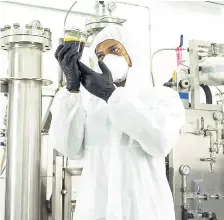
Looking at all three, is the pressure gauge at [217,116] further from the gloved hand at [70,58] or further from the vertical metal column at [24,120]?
the gloved hand at [70,58]

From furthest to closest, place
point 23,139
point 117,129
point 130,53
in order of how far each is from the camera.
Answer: point 23,139
point 130,53
point 117,129

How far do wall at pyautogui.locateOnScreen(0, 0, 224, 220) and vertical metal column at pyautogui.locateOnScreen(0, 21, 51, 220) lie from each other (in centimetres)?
70

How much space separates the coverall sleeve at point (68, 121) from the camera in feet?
4.43

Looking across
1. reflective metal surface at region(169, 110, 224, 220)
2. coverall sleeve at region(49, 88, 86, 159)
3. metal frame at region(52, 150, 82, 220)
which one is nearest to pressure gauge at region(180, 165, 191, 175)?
reflective metal surface at region(169, 110, 224, 220)

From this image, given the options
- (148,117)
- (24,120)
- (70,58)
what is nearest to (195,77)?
(24,120)

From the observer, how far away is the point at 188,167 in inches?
84.9

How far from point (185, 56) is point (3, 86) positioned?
1.73m

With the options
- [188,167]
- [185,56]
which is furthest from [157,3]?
[188,167]

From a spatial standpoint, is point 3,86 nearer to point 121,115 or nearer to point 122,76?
point 122,76

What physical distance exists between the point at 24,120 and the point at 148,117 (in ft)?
2.47

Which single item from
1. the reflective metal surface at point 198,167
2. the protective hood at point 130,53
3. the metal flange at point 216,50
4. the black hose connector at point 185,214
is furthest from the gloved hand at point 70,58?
the metal flange at point 216,50

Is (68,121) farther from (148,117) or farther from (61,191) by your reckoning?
(61,191)

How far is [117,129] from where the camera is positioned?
4.28 ft

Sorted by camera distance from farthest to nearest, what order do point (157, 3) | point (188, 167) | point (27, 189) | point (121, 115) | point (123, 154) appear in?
point (157, 3), point (188, 167), point (27, 189), point (123, 154), point (121, 115)
